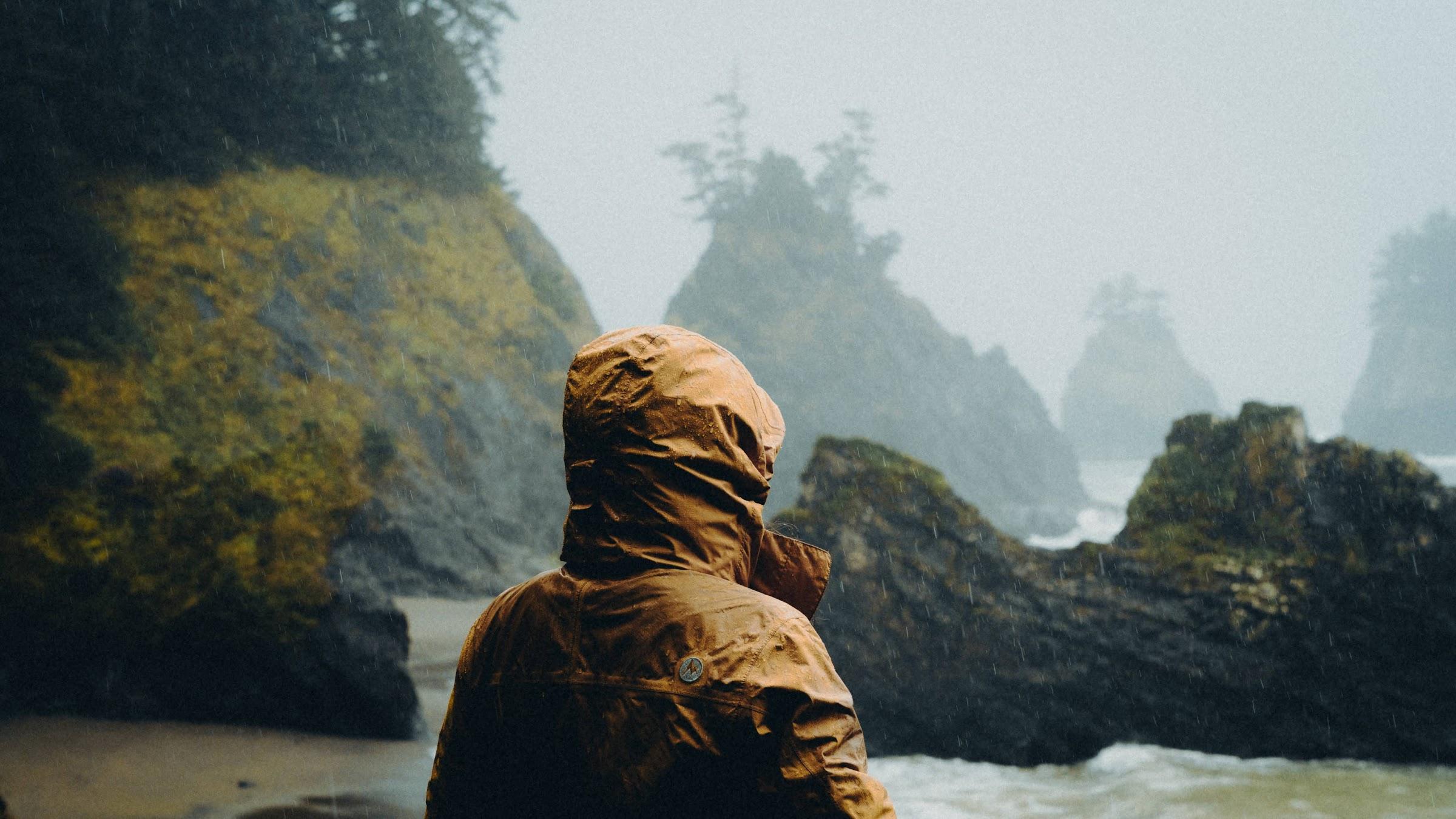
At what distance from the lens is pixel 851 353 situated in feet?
145

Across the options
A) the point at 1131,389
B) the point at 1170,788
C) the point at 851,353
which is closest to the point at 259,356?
the point at 1170,788

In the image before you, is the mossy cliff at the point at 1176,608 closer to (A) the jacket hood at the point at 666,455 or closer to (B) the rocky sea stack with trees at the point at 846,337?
(A) the jacket hood at the point at 666,455

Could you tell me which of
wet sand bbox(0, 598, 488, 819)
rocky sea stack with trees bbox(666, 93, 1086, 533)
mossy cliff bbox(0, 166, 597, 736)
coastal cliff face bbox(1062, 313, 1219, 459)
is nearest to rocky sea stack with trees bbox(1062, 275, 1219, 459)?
coastal cliff face bbox(1062, 313, 1219, 459)

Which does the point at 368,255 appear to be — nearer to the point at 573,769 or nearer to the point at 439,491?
the point at 439,491

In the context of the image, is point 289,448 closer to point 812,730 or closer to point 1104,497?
point 812,730

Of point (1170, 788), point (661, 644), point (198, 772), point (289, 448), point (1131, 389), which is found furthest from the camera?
point (1131, 389)

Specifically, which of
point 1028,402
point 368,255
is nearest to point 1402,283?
point 1028,402

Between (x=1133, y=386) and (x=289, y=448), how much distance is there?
2661 inches

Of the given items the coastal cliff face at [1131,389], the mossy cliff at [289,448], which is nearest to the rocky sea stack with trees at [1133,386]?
the coastal cliff face at [1131,389]

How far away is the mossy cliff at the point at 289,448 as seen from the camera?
671 centimetres

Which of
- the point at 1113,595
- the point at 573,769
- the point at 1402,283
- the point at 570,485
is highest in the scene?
the point at 1402,283

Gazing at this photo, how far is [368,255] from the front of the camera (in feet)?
65.1

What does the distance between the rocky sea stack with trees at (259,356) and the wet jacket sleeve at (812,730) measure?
6.31m

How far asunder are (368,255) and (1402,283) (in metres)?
70.2
